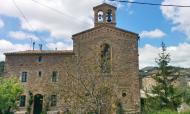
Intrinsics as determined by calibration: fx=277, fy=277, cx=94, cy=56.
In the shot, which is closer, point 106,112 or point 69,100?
point 69,100

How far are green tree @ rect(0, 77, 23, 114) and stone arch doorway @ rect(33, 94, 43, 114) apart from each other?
3.77 metres

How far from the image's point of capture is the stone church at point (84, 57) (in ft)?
101

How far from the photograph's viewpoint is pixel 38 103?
3219cm

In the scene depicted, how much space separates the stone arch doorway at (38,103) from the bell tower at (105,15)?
10598 mm

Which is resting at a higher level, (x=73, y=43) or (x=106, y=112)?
(x=73, y=43)

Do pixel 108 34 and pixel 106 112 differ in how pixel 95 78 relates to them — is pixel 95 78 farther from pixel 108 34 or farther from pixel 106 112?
pixel 108 34

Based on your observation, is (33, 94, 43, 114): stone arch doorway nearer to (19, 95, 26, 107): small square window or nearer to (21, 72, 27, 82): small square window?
(19, 95, 26, 107): small square window

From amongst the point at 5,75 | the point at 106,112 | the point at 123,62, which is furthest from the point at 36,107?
the point at 106,112

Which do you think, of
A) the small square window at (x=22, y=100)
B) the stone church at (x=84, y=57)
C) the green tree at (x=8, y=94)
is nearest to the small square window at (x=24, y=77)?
the stone church at (x=84, y=57)

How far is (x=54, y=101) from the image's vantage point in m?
31.1

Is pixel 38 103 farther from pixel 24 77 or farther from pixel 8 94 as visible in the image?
pixel 8 94

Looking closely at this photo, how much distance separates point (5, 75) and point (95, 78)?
18.2 m

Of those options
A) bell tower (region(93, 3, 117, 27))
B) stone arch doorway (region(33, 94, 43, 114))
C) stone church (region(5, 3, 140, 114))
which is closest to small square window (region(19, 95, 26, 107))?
stone church (region(5, 3, 140, 114))

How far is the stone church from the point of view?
101 feet
